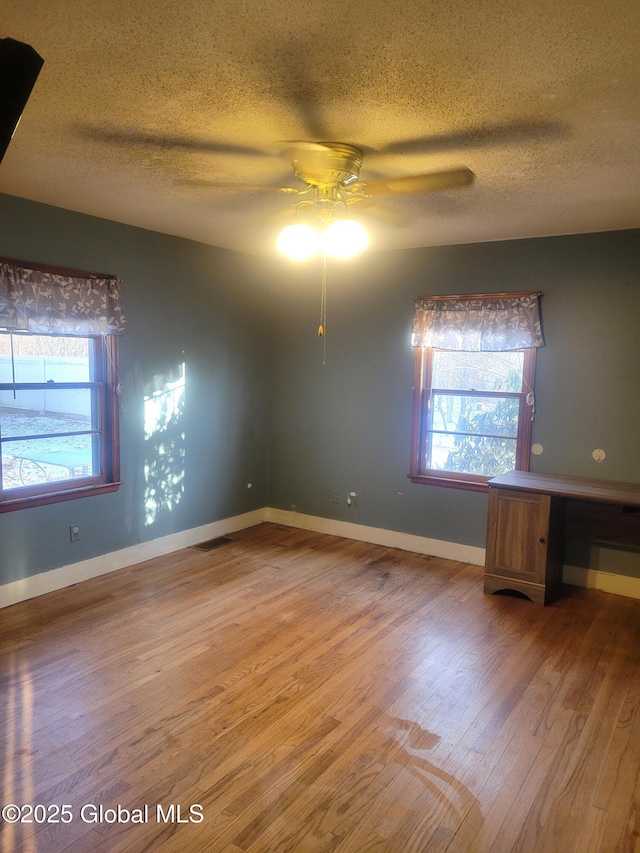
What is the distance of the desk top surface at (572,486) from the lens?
356 centimetres

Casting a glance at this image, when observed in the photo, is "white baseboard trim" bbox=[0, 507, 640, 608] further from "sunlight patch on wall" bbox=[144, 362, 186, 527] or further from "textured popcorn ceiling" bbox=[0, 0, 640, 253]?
"textured popcorn ceiling" bbox=[0, 0, 640, 253]

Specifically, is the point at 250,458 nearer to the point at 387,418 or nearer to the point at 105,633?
the point at 387,418

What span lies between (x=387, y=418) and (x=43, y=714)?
11.0 ft

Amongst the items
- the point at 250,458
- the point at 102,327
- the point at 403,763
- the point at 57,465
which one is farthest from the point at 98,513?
the point at 403,763

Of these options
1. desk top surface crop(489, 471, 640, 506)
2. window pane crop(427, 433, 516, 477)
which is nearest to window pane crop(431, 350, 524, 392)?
window pane crop(427, 433, 516, 477)

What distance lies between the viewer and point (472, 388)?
4645 millimetres

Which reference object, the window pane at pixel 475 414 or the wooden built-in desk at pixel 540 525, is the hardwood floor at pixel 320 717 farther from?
the window pane at pixel 475 414

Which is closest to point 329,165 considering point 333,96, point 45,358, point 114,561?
point 333,96

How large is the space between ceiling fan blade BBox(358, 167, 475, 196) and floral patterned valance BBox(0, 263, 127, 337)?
2.16m

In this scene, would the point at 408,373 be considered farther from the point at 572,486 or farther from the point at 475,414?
the point at 572,486

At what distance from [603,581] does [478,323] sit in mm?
2092

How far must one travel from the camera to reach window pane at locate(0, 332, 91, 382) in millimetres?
3662

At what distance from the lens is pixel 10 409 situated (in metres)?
3.69

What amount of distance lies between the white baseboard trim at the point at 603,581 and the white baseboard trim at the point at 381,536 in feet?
2.19
